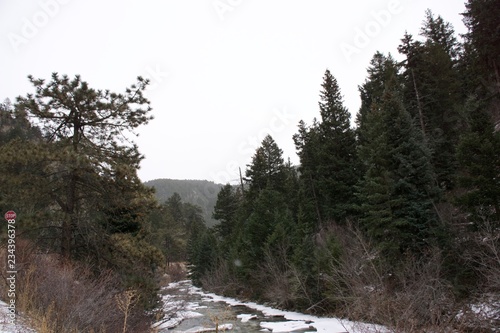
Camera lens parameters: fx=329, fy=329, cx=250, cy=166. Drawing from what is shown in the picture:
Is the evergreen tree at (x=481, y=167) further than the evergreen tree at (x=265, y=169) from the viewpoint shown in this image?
No

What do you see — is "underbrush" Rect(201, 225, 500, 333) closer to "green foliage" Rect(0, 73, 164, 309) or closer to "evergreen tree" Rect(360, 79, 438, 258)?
"evergreen tree" Rect(360, 79, 438, 258)

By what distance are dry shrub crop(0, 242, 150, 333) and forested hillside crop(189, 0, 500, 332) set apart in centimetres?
780

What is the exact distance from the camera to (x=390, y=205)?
1966 centimetres

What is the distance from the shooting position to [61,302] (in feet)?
27.2

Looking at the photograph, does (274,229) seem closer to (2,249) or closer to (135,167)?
(135,167)

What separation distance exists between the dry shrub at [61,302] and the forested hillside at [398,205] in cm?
780

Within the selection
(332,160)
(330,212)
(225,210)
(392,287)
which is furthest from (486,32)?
(225,210)

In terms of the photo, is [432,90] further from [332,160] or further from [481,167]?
[481,167]

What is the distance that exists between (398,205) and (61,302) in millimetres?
17663

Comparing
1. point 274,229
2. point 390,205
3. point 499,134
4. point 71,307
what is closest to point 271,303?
point 274,229

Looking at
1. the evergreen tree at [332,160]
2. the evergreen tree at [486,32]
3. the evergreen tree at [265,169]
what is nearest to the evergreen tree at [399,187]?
the evergreen tree at [332,160]

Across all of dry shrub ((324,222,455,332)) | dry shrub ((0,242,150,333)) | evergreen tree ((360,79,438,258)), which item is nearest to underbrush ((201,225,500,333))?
dry shrub ((324,222,455,332))

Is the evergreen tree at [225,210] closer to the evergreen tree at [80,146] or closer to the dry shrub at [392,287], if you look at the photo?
the dry shrub at [392,287]

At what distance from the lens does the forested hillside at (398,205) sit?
576 inches
